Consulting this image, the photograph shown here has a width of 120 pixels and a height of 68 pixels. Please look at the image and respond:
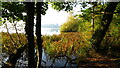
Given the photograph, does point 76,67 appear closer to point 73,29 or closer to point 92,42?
point 92,42

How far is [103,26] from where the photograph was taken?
7477 mm

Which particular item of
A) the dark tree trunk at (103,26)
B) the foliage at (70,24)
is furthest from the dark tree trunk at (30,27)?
the foliage at (70,24)

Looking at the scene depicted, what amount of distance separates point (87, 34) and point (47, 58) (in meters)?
4.25

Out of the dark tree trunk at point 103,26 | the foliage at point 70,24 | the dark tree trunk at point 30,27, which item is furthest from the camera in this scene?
the foliage at point 70,24

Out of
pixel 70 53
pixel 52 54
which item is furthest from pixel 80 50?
pixel 52 54

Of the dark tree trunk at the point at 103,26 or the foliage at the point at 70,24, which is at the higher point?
the dark tree trunk at the point at 103,26

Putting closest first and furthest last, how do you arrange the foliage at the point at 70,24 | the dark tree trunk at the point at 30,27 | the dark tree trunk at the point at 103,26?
the dark tree trunk at the point at 30,27, the dark tree trunk at the point at 103,26, the foliage at the point at 70,24

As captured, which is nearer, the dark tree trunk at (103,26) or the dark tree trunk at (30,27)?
the dark tree trunk at (30,27)

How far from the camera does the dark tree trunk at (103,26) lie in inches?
264

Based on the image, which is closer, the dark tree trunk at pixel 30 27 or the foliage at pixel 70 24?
the dark tree trunk at pixel 30 27

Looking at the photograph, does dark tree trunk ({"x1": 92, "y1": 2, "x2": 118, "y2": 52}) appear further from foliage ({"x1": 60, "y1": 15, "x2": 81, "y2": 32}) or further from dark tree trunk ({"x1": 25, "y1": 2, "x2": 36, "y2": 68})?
foliage ({"x1": 60, "y1": 15, "x2": 81, "y2": 32})

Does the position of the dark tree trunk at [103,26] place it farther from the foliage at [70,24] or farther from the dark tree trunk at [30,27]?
the foliage at [70,24]

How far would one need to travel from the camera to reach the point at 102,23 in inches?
295

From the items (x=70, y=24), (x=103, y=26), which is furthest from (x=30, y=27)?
(x=70, y=24)
